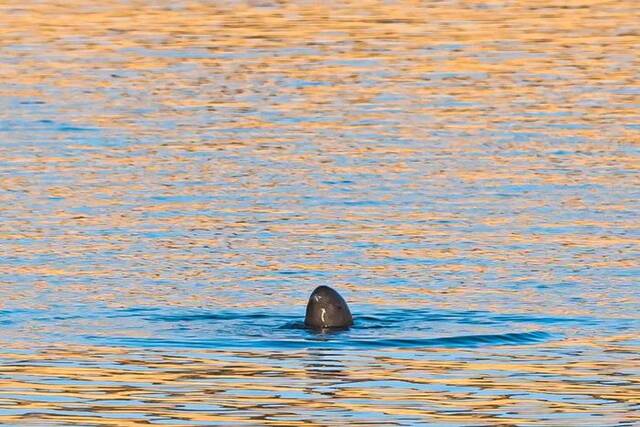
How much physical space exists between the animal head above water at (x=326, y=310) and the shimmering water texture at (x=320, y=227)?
19 centimetres

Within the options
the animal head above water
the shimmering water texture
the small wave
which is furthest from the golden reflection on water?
the animal head above water

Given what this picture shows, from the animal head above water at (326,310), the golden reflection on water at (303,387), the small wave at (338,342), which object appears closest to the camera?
the golden reflection on water at (303,387)

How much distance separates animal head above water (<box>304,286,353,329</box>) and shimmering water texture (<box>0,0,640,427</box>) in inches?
7.3

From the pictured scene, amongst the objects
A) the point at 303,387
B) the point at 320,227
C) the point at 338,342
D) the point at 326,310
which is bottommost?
the point at 303,387

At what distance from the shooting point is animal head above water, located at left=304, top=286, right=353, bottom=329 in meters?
16.2

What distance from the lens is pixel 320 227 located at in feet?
68.5

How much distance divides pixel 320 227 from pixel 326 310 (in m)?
4.64

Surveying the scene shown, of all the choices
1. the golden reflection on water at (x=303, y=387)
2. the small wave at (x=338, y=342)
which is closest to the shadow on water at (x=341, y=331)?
the small wave at (x=338, y=342)

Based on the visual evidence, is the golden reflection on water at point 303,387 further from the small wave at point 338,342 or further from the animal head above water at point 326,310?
the animal head above water at point 326,310

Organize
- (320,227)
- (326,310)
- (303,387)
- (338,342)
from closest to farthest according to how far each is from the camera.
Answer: (303,387)
(338,342)
(326,310)
(320,227)

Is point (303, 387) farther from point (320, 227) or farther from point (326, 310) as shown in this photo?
point (320, 227)

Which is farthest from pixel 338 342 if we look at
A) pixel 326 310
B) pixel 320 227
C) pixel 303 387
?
pixel 320 227

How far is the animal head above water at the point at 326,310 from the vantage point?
1623 centimetres

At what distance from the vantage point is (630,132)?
26625mm
